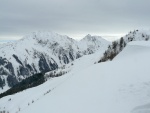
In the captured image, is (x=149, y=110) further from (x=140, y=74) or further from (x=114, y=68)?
(x=114, y=68)

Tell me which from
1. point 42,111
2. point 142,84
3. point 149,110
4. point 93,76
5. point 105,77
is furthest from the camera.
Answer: point 93,76

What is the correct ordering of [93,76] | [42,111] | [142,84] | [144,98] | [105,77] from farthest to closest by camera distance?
1. [93,76]
2. [105,77]
3. [42,111]
4. [142,84]
5. [144,98]

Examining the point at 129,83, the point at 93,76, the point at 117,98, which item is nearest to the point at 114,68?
the point at 93,76

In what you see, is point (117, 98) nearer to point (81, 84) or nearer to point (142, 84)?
point (142, 84)

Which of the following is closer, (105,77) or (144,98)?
(144,98)

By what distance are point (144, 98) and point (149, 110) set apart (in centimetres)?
183

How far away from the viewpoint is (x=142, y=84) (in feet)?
76.7

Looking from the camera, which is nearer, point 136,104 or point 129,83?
point 136,104

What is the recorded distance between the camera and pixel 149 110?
19625 millimetres

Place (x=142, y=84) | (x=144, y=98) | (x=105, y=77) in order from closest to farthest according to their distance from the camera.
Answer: (x=144, y=98)
(x=142, y=84)
(x=105, y=77)

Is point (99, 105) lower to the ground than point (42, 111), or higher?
higher

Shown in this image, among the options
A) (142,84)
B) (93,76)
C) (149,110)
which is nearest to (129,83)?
(142,84)

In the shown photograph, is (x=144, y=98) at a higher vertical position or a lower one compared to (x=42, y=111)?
higher

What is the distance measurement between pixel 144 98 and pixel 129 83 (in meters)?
3.46
